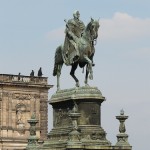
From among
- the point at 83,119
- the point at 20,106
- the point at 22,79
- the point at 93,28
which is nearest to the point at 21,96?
the point at 20,106

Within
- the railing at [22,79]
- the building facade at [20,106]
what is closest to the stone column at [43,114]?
the building facade at [20,106]

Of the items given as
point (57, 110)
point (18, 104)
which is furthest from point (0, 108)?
point (57, 110)

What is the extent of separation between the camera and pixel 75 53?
78.5 ft

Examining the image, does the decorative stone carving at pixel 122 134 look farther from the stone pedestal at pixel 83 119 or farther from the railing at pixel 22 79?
the railing at pixel 22 79

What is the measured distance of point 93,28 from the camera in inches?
939

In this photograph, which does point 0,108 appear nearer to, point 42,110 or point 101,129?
point 42,110

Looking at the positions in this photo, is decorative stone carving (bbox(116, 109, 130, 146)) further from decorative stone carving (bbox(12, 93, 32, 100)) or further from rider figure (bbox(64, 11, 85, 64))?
decorative stone carving (bbox(12, 93, 32, 100))

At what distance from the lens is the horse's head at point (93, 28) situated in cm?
2381

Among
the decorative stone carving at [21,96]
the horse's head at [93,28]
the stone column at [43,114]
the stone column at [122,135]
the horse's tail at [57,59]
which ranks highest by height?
the decorative stone carving at [21,96]

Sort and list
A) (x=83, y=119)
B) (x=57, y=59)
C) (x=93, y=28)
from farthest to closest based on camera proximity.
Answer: (x=57, y=59) < (x=93, y=28) < (x=83, y=119)

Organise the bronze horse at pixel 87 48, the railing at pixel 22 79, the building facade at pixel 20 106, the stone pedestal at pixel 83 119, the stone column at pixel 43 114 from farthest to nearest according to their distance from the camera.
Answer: the stone column at pixel 43 114 → the railing at pixel 22 79 → the building facade at pixel 20 106 → the bronze horse at pixel 87 48 → the stone pedestal at pixel 83 119

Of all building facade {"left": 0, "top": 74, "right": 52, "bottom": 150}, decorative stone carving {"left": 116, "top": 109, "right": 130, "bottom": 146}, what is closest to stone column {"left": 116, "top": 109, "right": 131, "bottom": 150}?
decorative stone carving {"left": 116, "top": 109, "right": 130, "bottom": 146}

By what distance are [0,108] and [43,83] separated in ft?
18.2

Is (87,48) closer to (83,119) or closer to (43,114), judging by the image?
(83,119)
